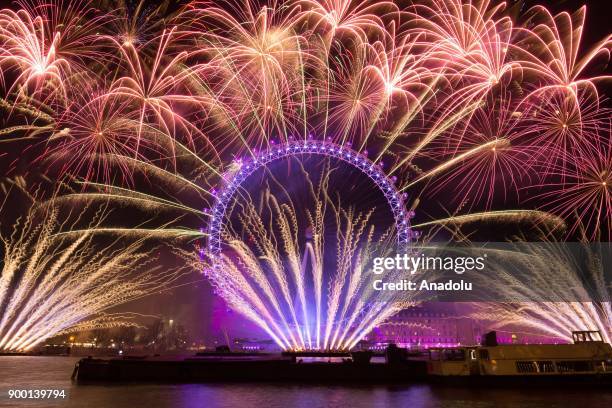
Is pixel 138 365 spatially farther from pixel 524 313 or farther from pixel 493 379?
pixel 524 313

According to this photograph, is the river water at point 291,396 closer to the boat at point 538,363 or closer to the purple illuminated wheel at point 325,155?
the boat at point 538,363

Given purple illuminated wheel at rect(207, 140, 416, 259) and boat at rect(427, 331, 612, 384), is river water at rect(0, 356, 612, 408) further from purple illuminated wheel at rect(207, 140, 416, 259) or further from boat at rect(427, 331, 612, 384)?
purple illuminated wheel at rect(207, 140, 416, 259)

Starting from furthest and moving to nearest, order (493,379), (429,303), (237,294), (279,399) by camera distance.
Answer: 1. (429,303)
2. (237,294)
3. (493,379)
4. (279,399)

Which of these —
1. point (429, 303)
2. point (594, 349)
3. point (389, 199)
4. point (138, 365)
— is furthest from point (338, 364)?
point (429, 303)

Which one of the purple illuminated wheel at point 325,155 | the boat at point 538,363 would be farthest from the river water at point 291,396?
the purple illuminated wheel at point 325,155

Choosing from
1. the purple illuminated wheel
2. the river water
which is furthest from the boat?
the purple illuminated wheel
